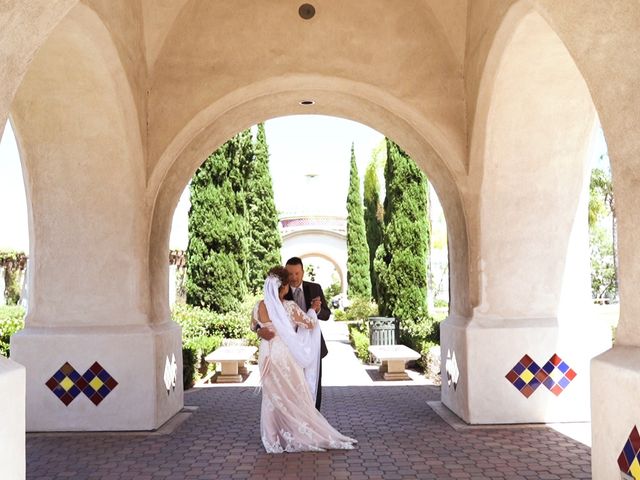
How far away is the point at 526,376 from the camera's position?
6805mm

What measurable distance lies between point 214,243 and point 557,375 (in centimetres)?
926

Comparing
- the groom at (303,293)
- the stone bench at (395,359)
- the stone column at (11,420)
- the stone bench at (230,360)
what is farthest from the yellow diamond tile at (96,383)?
the stone bench at (395,359)

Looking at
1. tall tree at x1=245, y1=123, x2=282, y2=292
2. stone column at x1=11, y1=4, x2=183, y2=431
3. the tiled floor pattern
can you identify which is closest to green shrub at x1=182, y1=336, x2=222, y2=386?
the tiled floor pattern

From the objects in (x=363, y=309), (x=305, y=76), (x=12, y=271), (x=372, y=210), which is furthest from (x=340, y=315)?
(x=305, y=76)

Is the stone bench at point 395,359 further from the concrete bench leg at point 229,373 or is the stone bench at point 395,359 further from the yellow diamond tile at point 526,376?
the yellow diamond tile at point 526,376

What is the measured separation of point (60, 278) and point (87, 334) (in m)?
0.65

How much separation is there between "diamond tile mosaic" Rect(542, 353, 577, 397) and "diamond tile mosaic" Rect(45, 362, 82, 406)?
15.6 feet

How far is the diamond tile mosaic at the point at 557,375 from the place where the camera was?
6.78m

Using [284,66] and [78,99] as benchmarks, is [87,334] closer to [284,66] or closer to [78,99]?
[78,99]

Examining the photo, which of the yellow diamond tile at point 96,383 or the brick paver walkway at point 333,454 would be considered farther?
the yellow diamond tile at point 96,383

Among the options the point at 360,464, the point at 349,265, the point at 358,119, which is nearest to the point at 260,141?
the point at 349,265

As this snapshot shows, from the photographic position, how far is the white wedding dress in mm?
5930

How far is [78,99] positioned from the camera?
6207 mm

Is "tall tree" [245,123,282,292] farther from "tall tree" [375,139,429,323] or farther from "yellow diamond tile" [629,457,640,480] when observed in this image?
"yellow diamond tile" [629,457,640,480]
